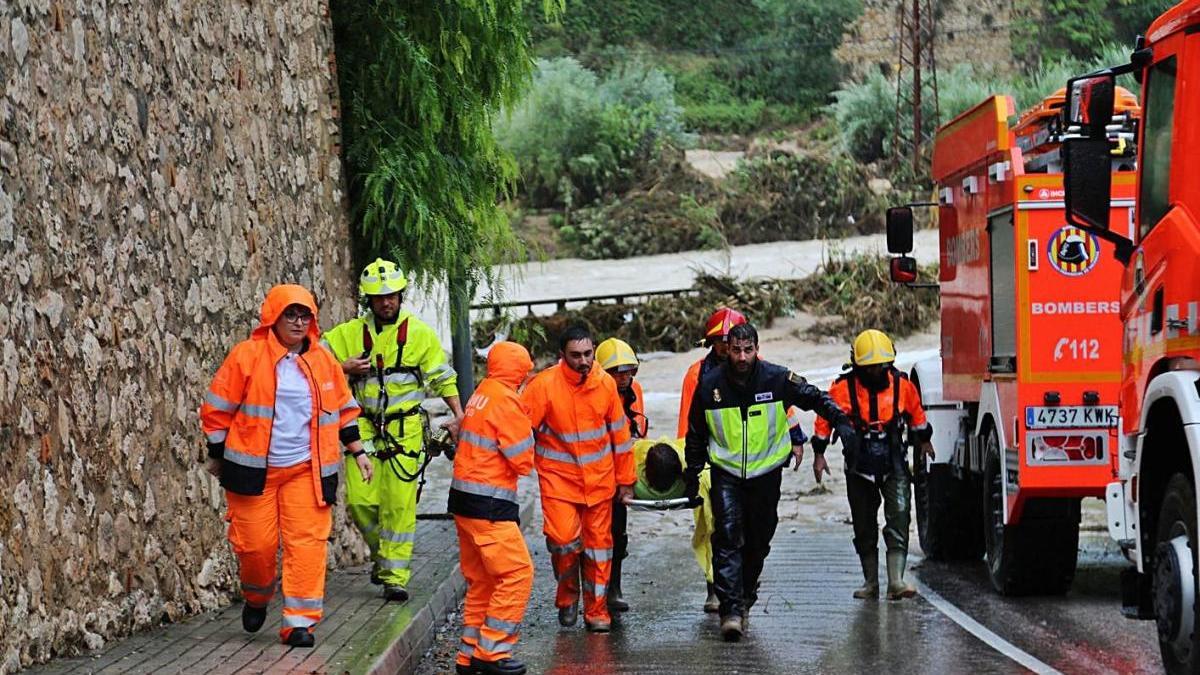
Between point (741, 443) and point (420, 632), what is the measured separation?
7.24 feet

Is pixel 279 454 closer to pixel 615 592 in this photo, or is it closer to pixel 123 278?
pixel 123 278

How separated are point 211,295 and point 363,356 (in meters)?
0.96

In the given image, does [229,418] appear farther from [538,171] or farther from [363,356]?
[538,171]

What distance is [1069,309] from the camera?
11062 mm

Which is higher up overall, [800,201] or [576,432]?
[800,201]

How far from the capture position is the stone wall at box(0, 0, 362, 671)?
25.2 feet

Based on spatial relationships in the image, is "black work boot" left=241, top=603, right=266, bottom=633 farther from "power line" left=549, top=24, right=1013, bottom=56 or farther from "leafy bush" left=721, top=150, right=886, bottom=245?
"power line" left=549, top=24, right=1013, bottom=56

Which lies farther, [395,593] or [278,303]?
[395,593]

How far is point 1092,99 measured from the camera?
814 cm

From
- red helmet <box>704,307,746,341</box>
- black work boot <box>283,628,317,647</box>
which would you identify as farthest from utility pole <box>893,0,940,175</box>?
black work boot <box>283,628,317,647</box>

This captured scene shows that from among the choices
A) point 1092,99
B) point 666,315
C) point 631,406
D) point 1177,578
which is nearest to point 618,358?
point 631,406

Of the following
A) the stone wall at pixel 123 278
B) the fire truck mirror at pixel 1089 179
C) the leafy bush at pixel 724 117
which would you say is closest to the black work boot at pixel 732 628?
the stone wall at pixel 123 278

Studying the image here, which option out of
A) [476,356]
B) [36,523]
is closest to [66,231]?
[36,523]

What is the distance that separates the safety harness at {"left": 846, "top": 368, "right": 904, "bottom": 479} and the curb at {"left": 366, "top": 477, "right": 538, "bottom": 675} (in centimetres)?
280
